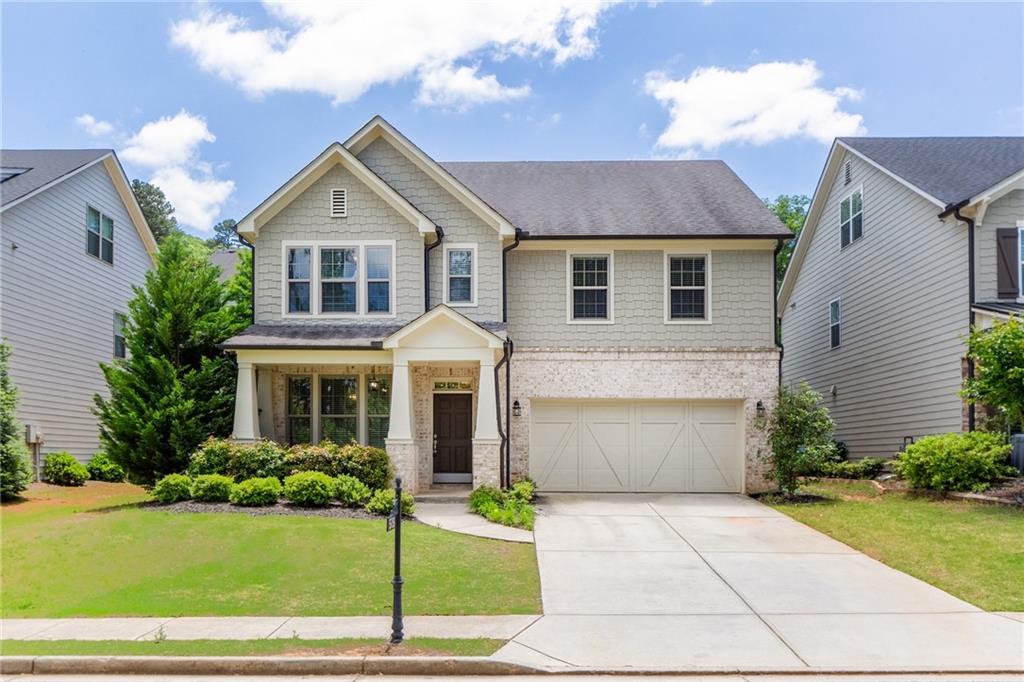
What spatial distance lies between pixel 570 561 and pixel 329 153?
35.3 ft

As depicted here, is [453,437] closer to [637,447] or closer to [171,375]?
[637,447]

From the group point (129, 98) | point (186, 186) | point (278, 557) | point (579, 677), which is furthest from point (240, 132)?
point (186, 186)

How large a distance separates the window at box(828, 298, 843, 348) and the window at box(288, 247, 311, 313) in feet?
49.7

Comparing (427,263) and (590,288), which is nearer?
(427,263)

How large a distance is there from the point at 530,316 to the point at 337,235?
4795 mm

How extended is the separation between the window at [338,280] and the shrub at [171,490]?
5.08 metres

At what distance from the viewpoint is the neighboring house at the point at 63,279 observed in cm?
1906

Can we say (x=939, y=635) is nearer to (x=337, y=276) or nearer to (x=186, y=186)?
(x=337, y=276)

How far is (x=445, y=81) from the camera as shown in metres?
21.8

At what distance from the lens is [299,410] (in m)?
18.4

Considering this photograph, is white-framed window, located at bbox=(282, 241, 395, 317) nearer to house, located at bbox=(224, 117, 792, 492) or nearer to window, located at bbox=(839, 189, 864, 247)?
house, located at bbox=(224, 117, 792, 492)

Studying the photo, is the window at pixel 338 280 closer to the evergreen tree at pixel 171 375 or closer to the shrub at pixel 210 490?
the evergreen tree at pixel 171 375

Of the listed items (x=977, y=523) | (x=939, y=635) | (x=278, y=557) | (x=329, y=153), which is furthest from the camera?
(x=329, y=153)

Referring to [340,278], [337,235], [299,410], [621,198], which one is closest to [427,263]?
[340,278]
